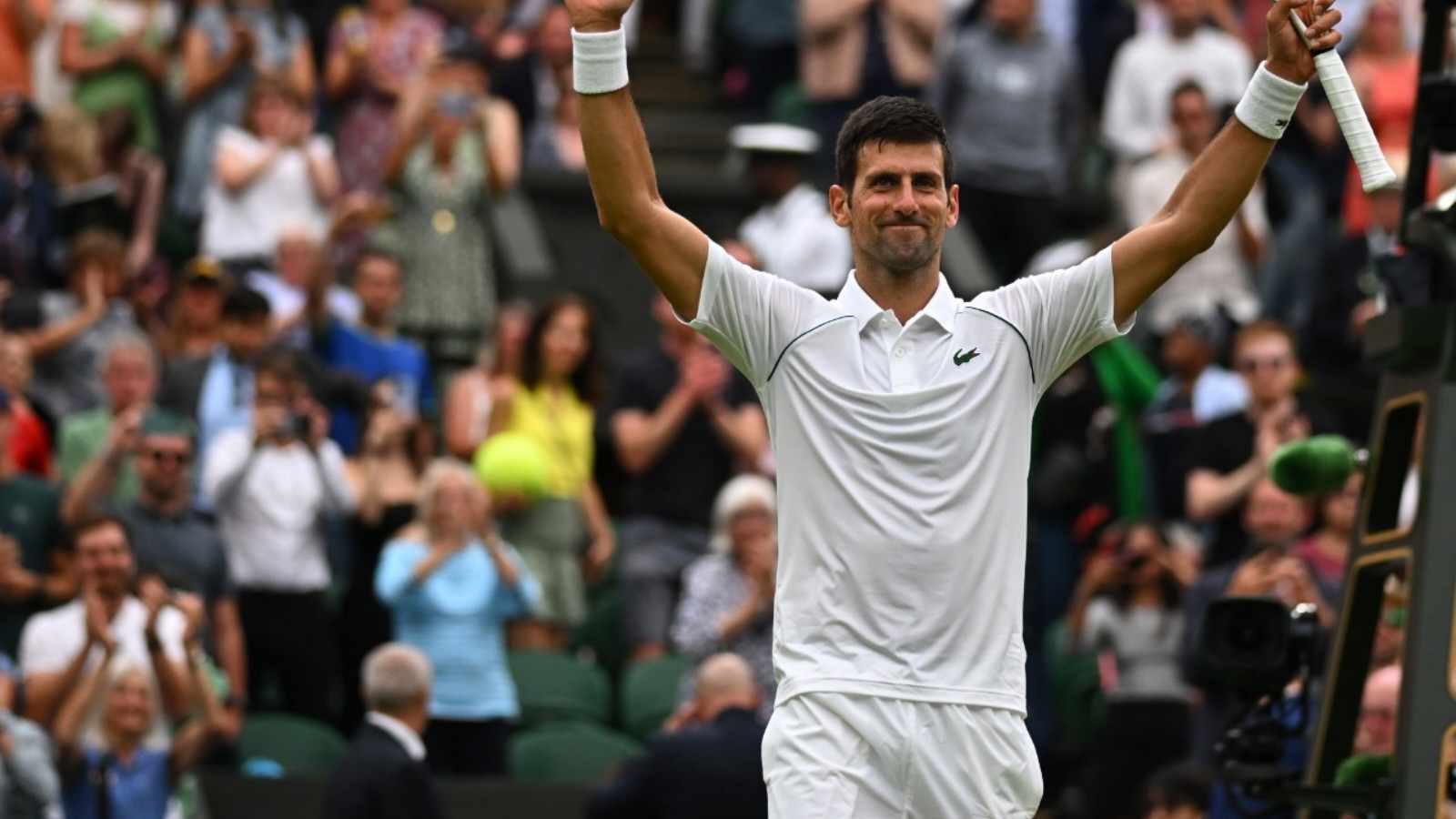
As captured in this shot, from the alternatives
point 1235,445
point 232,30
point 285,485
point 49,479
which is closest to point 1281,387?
point 1235,445

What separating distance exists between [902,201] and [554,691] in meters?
7.51

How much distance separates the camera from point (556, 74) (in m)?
16.8

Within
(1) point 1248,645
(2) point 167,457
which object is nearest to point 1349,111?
(1) point 1248,645

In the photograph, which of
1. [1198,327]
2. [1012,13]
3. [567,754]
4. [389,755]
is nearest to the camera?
[389,755]

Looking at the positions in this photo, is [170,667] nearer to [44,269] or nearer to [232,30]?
[44,269]

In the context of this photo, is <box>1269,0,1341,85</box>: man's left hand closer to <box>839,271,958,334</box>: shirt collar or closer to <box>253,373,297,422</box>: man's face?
<box>839,271,958,334</box>: shirt collar

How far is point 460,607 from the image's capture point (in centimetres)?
1216

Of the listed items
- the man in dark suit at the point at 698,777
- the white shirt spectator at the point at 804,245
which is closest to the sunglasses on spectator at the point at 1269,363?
the white shirt spectator at the point at 804,245

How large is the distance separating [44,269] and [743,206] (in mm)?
4086

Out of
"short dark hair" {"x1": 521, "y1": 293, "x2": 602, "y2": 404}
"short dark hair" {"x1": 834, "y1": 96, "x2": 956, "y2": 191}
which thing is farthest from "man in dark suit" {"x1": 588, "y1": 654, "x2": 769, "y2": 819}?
"short dark hair" {"x1": 834, "y1": 96, "x2": 956, "y2": 191}

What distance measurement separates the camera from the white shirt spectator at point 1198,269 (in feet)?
50.0

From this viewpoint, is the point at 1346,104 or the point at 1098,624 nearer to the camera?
the point at 1346,104

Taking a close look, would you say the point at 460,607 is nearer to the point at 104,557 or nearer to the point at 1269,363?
the point at 104,557

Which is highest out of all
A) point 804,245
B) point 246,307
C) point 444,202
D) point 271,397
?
point 444,202
